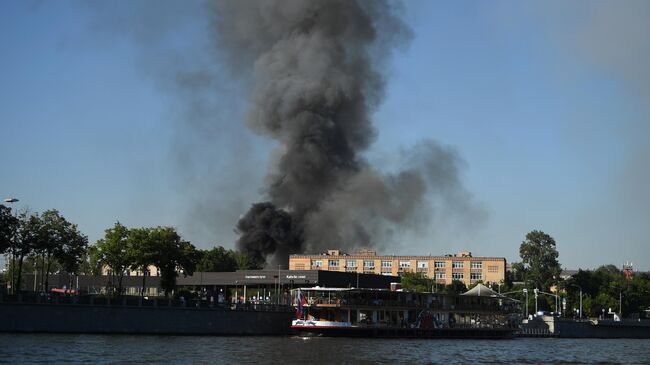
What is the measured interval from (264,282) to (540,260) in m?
58.7

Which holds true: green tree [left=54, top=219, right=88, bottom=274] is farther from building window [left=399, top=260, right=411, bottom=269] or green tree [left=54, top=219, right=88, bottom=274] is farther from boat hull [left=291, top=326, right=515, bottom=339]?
building window [left=399, top=260, right=411, bottom=269]

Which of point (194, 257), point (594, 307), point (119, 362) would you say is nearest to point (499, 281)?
point (594, 307)

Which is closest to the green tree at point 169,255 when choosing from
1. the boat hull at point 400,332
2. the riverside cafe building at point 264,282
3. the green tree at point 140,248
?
the green tree at point 140,248

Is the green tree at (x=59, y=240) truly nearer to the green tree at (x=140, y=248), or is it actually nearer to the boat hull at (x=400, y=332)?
the green tree at (x=140, y=248)

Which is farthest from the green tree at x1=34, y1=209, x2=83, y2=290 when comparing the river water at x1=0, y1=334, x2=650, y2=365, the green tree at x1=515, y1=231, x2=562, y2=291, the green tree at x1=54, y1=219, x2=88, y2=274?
the green tree at x1=515, y1=231, x2=562, y2=291

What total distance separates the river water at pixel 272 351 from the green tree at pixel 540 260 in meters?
68.3

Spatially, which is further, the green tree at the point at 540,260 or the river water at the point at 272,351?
the green tree at the point at 540,260

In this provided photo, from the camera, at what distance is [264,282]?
467 ft

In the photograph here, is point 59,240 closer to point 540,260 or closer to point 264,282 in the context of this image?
point 264,282

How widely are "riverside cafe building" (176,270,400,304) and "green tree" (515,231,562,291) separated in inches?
1337

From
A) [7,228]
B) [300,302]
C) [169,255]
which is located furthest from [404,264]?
[7,228]

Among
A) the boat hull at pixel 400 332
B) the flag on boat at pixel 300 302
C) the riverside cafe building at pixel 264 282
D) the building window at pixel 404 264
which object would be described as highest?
the building window at pixel 404 264

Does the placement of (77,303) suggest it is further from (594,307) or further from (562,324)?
(594,307)

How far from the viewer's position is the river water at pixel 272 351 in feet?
213
